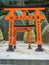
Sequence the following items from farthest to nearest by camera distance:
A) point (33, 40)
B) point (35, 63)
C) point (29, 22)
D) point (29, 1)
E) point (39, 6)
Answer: point (29, 1) < point (29, 22) < point (33, 40) < point (39, 6) < point (35, 63)

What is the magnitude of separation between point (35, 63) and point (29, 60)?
8 centimetres

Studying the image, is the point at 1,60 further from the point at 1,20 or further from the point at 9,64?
the point at 1,20

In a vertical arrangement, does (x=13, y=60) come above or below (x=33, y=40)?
above

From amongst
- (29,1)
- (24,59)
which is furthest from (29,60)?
(29,1)

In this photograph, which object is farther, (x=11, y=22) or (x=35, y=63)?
(x=11, y=22)

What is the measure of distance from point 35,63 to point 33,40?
9.48 ft

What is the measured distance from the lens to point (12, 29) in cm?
407

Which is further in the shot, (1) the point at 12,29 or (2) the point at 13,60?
(1) the point at 12,29

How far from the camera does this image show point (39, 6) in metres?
3.93

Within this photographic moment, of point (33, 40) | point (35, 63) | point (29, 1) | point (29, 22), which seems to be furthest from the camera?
point (29, 1)

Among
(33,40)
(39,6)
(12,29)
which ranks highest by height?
(39,6)

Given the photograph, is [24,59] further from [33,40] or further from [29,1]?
[29,1]

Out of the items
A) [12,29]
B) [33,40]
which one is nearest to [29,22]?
[33,40]

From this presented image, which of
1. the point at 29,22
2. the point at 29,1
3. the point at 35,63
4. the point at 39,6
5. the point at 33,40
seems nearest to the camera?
the point at 35,63
